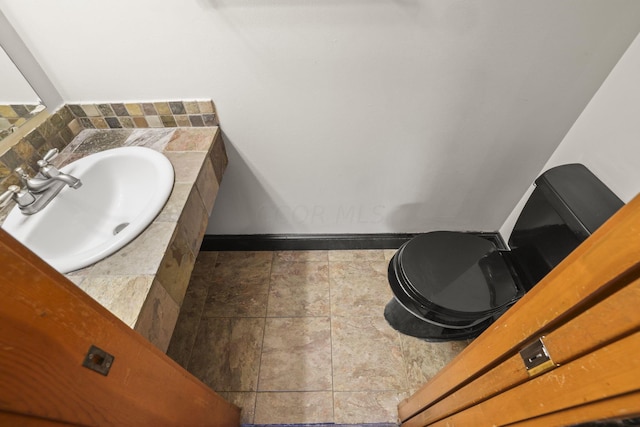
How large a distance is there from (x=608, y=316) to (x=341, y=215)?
1187mm

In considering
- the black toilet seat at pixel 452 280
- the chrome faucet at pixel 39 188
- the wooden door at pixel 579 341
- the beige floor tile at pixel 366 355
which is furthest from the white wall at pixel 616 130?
the chrome faucet at pixel 39 188

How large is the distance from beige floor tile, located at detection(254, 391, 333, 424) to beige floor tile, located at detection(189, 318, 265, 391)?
86 mm

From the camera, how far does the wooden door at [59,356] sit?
0.25 meters

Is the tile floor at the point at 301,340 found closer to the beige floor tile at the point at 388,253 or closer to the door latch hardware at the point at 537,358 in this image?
the beige floor tile at the point at 388,253

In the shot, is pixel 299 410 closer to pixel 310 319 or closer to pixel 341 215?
pixel 310 319

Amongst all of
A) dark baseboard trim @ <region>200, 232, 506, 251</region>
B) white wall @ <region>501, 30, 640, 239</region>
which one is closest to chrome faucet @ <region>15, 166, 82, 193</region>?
dark baseboard trim @ <region>200, 232, 506, 251</region>

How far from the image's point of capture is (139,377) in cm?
45

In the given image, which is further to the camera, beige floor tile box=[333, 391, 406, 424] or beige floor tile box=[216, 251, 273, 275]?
beige floor tile box=[216, 251, 273, 275]

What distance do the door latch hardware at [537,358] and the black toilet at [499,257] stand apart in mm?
567

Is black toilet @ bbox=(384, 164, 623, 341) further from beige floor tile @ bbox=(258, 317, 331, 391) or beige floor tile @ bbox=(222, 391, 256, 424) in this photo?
beige floor tile @ bbox=(222, 391, 256, 424)

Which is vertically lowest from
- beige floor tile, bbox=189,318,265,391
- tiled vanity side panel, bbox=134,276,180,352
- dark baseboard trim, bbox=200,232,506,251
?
beige floor tile, bbox=189,318,265,391

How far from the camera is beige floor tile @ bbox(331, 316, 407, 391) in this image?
3.94 ft

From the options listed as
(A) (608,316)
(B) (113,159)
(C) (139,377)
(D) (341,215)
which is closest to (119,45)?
(B) (113,159)

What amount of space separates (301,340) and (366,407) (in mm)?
381
